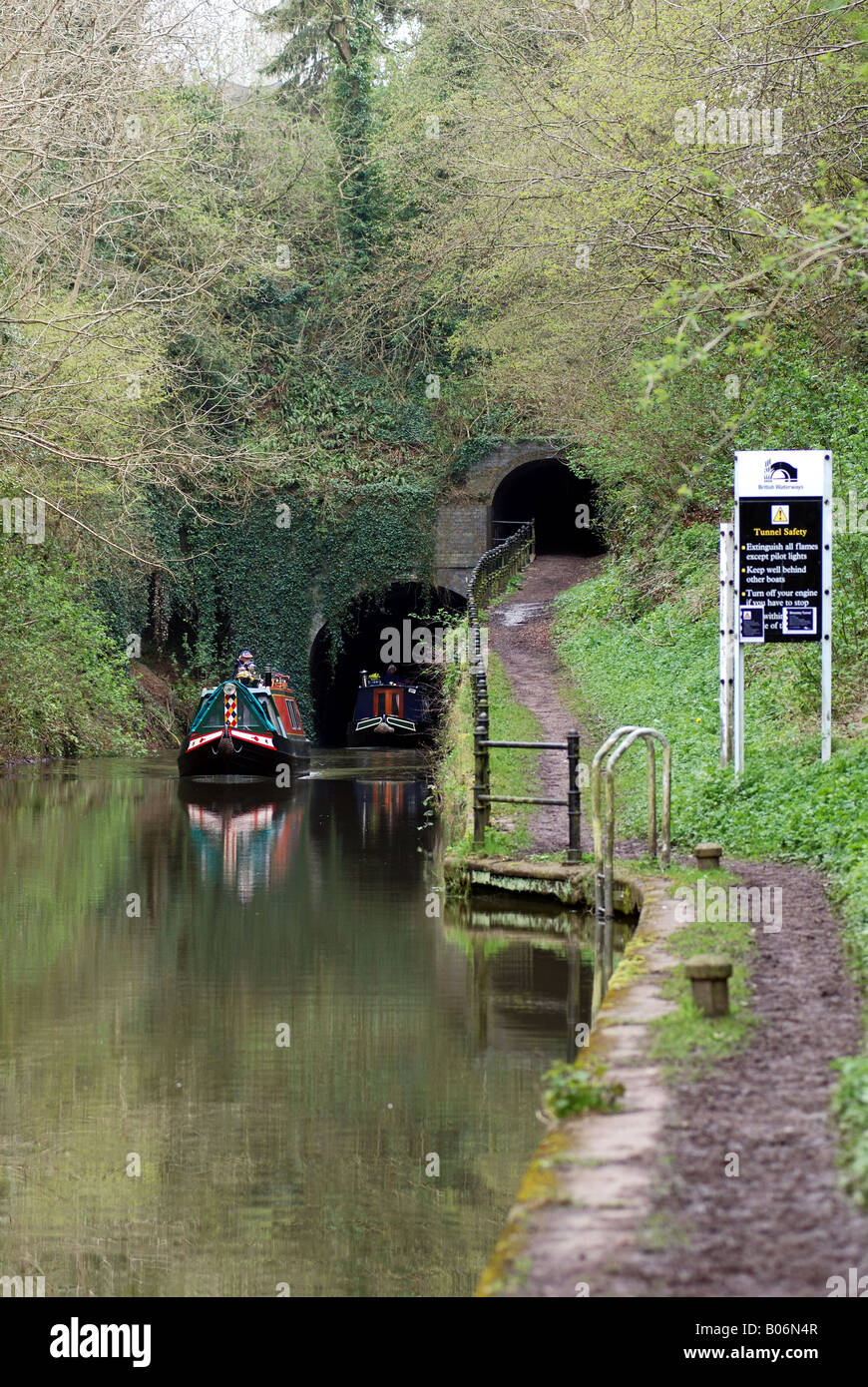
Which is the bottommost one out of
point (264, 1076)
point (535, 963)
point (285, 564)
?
point (264, 1076)

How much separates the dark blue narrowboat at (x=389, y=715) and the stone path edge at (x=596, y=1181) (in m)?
32.2

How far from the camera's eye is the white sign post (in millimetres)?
12500

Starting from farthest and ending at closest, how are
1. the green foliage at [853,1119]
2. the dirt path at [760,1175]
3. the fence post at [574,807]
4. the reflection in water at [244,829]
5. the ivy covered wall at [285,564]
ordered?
1. the ivy covered wall at [285,564]
2. the reflection in water at [244,829]
3. the fence post at [574,807]
4. the green foliage at [853,1119]
5. the dirt path at [760,1175]

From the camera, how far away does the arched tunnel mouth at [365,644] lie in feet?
127

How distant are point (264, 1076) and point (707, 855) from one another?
12.1 feet

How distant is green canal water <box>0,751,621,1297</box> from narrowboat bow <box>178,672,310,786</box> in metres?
11.0

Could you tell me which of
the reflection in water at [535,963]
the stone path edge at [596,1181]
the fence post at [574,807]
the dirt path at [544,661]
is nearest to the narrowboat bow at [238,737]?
the dirt path at [544,661]

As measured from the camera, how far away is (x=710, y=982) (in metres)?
6.50

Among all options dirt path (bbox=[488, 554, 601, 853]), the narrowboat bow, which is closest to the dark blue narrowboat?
dirt path (bbox=[488, 554, 601, 853])

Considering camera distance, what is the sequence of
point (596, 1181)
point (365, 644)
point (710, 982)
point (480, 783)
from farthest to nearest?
1. point (365, 644)
2. point (480, 783)
3. point (710, 982)
4. point (596, 1181)

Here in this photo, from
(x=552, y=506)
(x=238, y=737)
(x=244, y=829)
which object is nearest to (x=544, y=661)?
(x=238, y=737)

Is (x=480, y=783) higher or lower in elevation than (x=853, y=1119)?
higher

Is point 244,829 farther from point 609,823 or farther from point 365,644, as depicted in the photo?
point 365,644

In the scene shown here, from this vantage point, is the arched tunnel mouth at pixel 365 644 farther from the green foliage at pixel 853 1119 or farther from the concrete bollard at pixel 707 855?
the green foliage at pixel 853 1119
